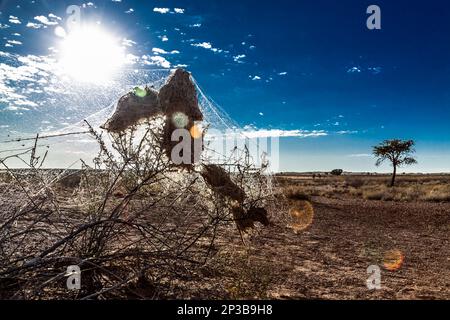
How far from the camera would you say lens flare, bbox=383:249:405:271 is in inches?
282

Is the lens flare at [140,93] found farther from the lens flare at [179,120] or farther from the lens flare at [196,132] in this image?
the lens flare at [196,132]

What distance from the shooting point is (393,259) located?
7.87 m

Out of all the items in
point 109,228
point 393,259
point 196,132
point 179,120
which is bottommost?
point 393,259

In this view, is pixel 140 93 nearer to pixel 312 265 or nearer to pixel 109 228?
pixel 109 228

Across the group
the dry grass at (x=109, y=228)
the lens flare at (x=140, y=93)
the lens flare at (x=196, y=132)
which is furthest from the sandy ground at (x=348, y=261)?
the lens flare at (x=140, y=93)

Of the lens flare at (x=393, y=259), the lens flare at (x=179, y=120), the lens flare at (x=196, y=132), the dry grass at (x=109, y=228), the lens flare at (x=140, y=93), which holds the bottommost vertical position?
the lens flare at (x=393, y=259)

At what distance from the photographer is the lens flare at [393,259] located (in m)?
7.15

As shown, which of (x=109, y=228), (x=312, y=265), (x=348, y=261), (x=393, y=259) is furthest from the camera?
(x=393, y=259)

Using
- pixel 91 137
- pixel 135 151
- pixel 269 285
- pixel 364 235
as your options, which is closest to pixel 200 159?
pixel 135 151

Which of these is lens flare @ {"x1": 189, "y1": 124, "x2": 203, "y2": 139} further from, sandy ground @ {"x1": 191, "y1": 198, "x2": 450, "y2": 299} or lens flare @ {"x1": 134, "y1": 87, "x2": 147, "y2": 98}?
sandy ground @ {"x1": 191, "y1": 198, "x2": 450, "y2": 299}

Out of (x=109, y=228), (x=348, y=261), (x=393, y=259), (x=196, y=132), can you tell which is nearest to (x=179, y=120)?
(x=196, y=132)

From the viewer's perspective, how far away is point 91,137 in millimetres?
5406

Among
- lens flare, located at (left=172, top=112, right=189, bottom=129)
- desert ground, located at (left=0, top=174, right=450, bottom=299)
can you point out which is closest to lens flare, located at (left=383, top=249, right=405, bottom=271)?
desert ground, located at (left=0, top=174, right=450, bottom=299)

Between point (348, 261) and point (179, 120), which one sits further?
point (348, 261)
